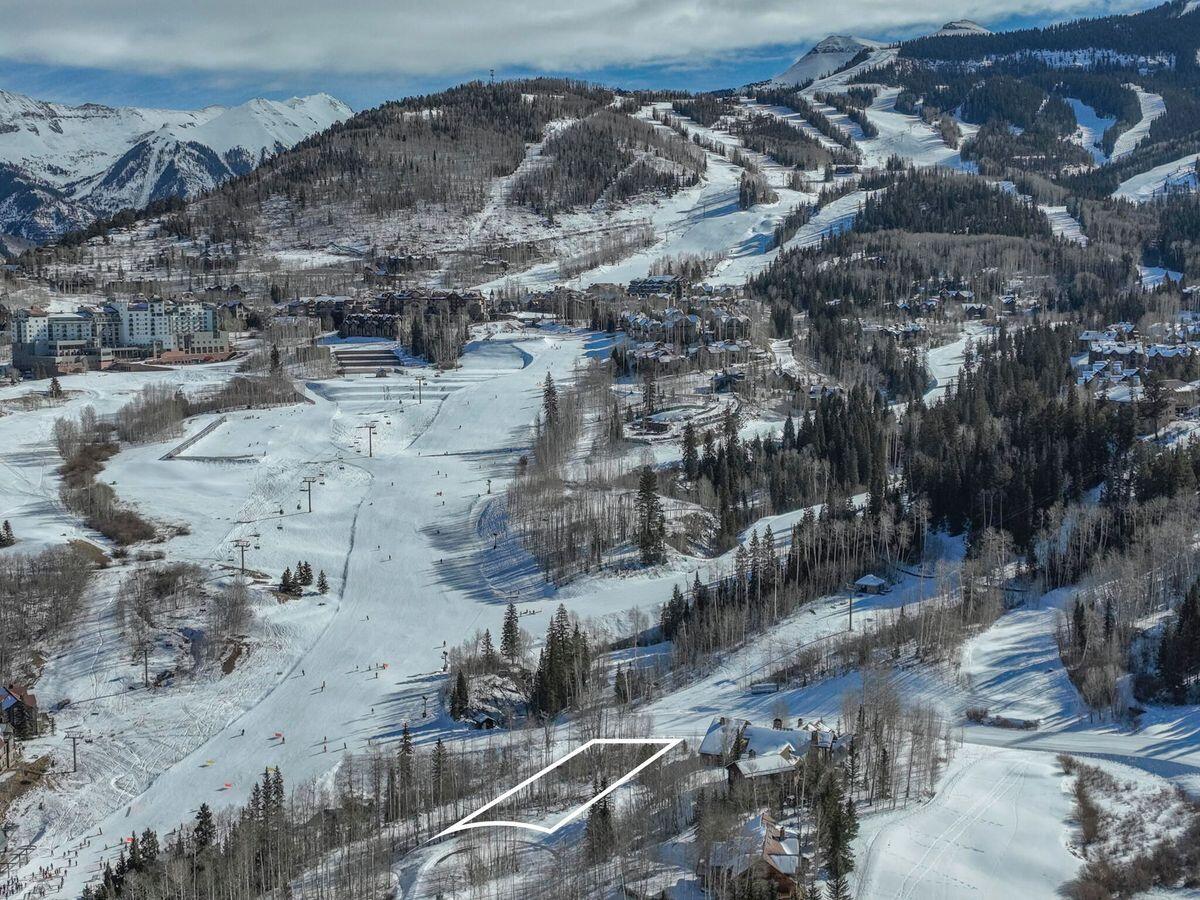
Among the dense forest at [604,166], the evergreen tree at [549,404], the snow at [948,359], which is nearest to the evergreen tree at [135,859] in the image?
the evergreen tree at [549,404]

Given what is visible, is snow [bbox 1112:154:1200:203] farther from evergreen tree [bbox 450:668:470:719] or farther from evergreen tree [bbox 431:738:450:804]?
evergreen tree [bbox 431:738:450:804]

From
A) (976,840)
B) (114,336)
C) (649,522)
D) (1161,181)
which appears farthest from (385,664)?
(1161,181)

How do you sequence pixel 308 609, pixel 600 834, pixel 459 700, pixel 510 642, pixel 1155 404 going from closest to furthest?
pixel 600 834, pixel 459 700, pixel 510 642, pixel 308 609, pixel 1155 404

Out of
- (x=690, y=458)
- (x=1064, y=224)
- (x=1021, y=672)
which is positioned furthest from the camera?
(x=1064, y=224)

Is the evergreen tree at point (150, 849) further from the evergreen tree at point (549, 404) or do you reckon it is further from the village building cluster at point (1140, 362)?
the village building cluster at point (1140, 362)

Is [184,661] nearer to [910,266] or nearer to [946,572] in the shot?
[946,572]

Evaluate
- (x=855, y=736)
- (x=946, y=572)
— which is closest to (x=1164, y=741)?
(x=855, y=736)

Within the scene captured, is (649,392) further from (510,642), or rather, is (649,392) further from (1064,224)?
(1064,224)

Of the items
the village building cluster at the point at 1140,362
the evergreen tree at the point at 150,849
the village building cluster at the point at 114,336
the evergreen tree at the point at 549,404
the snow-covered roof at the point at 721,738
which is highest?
the village building cluster at the point at 114,336
